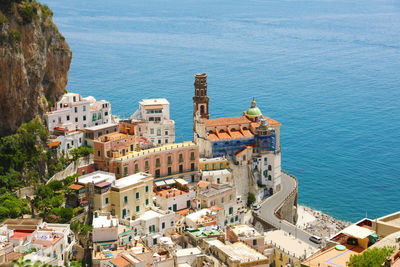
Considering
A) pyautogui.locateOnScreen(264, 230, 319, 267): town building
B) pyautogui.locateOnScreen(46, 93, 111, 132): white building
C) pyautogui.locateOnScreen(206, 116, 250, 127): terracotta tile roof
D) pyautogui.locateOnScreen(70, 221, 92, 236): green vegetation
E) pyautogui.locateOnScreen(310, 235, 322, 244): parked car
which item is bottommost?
pyautogui.locateOnScreen(310, 235, 322, 244): parked car

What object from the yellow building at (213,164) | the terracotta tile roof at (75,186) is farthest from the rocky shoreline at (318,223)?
the terracotta tile roof at (75,186)

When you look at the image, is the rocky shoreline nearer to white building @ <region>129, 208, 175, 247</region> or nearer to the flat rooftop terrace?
white building @ <region>129, 208, 175, 247</region>

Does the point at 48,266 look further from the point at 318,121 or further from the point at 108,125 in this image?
the point at 318,121

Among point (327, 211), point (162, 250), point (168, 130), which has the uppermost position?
point (168, 130)

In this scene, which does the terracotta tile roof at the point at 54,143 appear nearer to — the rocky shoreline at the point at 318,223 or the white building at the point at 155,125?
the white building at the point at 155,125

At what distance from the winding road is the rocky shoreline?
15.1ft

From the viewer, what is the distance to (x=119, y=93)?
140 metres

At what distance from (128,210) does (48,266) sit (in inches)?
769

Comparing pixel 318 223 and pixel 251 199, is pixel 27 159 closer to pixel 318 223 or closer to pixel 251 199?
pixel 251 199

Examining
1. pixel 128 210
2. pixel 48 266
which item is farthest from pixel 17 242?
pixel 128 210

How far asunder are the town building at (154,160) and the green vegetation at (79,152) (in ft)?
11.8

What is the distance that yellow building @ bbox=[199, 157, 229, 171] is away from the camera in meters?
77.4

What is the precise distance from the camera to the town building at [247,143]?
8000 cm

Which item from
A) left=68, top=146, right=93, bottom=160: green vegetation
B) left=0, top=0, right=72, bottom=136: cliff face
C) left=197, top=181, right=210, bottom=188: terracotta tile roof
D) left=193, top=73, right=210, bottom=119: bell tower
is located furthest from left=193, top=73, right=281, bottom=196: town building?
left=0, top=0, right=72, bottom=136: cliff face
